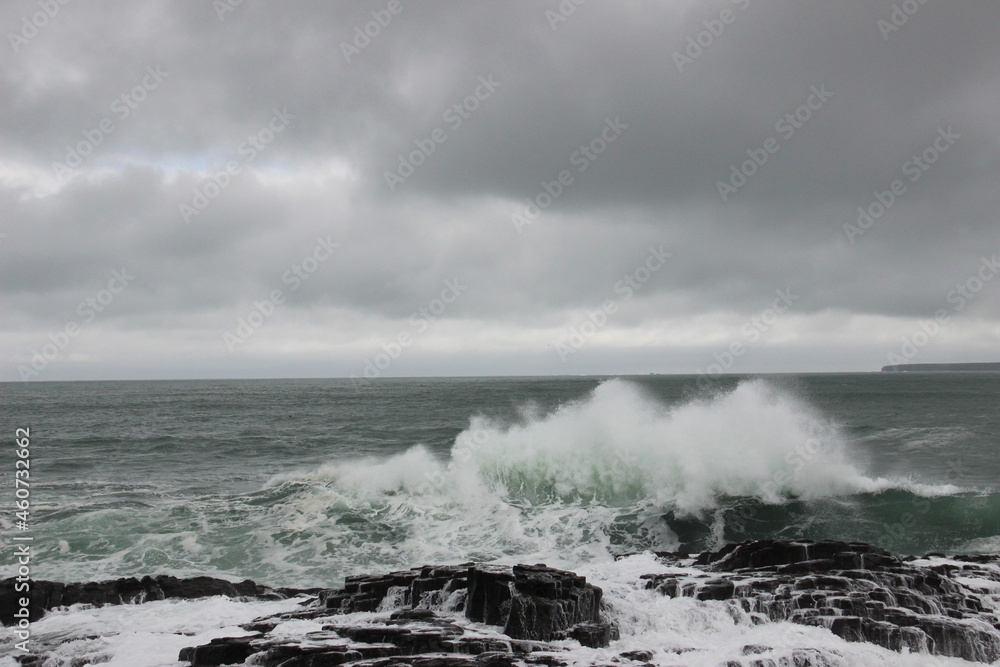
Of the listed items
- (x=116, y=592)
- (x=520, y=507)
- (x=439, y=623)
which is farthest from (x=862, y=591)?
(x=116, y=592)

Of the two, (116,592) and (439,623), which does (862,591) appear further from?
(116,592)

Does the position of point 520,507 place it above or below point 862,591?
below

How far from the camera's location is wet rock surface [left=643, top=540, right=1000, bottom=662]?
9.22 metres

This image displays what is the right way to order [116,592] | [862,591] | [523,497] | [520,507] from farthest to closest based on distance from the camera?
1. [523,497]
2. [520,507]
3. [116,592]
4. [862,591]

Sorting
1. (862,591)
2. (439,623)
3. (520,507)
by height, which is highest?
(862,591)

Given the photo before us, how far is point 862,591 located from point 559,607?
17.1ft

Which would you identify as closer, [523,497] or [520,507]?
[520,507]

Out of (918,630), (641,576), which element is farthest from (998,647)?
(641,576)

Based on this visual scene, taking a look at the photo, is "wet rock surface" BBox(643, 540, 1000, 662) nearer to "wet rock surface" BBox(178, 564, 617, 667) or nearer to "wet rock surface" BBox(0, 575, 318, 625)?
"wet rock surface" BBox(178, 564, 617, 667)

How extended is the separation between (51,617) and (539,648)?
871 centimetres

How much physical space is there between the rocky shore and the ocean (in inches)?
20.6

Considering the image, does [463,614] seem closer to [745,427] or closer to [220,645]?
[220,645]

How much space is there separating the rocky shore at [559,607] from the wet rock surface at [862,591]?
2 centimetres

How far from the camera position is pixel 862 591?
10336 mm
